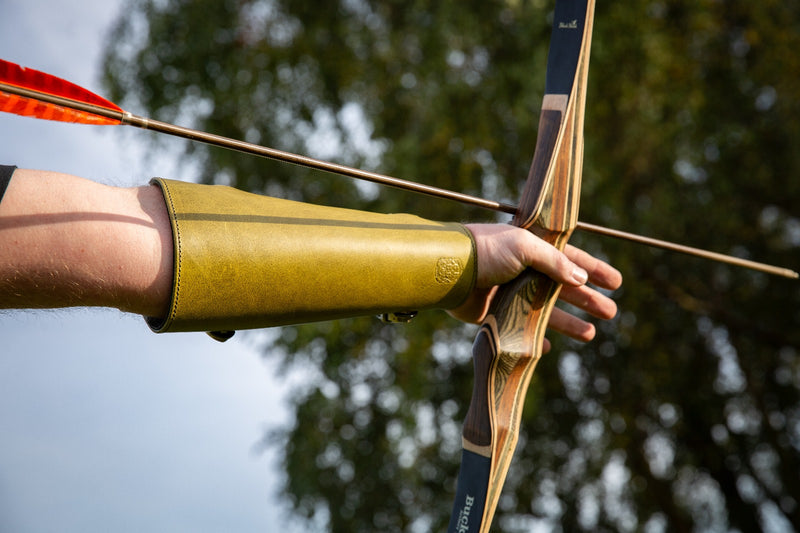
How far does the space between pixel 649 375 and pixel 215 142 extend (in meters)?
3.45

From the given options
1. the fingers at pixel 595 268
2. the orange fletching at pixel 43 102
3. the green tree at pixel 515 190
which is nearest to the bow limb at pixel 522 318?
the fingers at pixel 595 268

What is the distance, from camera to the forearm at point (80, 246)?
0.78m

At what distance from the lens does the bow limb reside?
42.8 inches

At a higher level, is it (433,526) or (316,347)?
(316,347)

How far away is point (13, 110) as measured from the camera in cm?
80

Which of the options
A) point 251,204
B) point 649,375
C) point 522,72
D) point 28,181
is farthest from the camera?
point 649,375

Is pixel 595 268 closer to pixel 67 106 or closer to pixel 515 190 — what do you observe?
pixel 67 106

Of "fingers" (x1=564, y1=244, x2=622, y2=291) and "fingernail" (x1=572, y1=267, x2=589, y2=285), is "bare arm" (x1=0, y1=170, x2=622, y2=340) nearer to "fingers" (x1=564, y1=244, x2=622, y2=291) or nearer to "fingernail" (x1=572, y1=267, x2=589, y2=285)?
"fingernail" (x1=572, y1=267, x2=589, y2=285)

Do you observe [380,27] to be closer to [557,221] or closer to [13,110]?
[557,221]

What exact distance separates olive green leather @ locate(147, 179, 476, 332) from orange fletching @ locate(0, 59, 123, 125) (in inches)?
4.5

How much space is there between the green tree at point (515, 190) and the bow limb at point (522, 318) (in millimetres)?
2142

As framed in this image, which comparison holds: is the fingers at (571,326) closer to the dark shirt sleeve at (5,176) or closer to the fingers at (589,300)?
the fingers at (589,300)

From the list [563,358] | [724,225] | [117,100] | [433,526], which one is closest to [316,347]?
[433,526]

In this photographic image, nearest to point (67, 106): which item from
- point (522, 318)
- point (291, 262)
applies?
point (291, 262)
